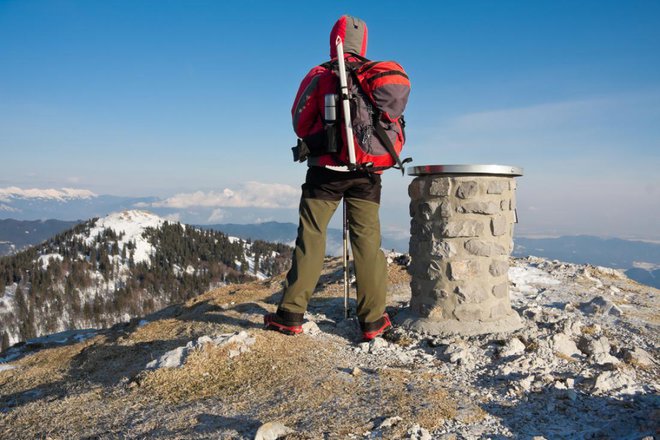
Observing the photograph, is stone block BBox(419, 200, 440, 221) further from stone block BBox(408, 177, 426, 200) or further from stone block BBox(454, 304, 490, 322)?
stone block BBox(454, 304, 490, 322)

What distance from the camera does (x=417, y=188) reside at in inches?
254

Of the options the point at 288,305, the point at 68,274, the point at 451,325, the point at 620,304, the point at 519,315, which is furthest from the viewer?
the point at 68,274

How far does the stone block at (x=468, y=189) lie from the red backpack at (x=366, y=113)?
4.05ft

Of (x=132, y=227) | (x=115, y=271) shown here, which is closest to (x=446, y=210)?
(x=115, y=271)

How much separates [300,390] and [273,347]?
1.07 m

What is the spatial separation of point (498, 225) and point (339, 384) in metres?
3.17

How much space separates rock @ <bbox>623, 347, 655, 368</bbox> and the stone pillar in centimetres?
126

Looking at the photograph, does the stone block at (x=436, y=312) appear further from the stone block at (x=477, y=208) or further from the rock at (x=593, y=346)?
the rock at (x=593, y=346)

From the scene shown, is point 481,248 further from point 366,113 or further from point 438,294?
point 366,113

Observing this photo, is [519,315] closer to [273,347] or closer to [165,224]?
[273,347]

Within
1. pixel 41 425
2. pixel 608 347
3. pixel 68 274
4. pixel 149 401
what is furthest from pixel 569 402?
pixel 68 274

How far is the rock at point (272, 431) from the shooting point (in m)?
3.20

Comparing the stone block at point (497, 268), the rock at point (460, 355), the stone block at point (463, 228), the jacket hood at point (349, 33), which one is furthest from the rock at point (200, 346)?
the jacket hood at point (349, 33)

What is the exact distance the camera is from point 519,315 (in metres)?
6.84
